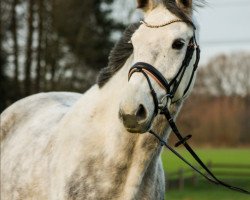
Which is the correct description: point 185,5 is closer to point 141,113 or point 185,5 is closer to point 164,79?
point 164,79

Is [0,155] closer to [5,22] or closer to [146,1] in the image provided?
[146,1]

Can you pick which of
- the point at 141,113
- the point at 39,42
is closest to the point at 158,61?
the point at 141,113

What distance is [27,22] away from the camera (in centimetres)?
1802

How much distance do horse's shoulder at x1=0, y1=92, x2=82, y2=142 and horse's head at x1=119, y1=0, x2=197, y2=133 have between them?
83.8 inches

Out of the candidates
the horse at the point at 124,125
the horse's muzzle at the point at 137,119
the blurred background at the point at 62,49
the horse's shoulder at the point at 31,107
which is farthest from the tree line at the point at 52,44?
the horse's muzzle at the point at 137,119

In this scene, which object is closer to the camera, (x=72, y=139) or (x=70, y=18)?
(x=72, y=139)

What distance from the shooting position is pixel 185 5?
3.91 metres

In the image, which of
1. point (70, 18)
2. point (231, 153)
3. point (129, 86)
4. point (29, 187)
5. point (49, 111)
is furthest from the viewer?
point (231, 153)

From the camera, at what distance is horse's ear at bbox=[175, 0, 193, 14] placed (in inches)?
153

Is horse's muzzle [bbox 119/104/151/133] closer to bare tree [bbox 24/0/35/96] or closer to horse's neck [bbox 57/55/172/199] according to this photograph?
horse's neck [bbox 57/55/172/199]

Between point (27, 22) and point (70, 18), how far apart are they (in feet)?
7.35

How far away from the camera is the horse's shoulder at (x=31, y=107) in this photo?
19.0 feet

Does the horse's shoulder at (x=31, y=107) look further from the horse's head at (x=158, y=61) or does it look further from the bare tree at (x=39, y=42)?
the bare tree at (x=39, y=42)

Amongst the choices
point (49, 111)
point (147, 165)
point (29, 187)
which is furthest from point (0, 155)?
Answer: point (147, 165)
